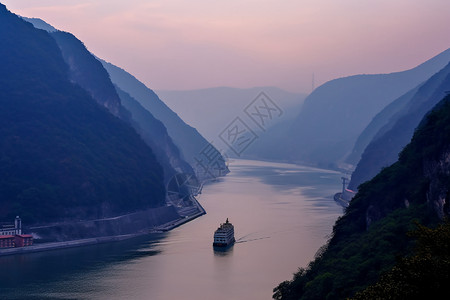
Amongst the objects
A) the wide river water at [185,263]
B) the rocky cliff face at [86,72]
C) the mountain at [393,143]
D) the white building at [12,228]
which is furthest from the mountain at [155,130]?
the white building at [12,228]

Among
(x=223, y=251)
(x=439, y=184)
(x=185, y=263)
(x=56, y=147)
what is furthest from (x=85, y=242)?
(x=439, y=184)

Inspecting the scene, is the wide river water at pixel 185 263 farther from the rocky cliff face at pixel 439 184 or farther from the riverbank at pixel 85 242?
the rocky cliff face at pixel 439 184

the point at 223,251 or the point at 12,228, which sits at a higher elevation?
the point at 12,228

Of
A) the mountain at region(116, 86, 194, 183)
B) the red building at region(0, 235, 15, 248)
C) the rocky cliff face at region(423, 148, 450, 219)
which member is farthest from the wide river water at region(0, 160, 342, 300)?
the mountain at region(116, 86, 194, 183)

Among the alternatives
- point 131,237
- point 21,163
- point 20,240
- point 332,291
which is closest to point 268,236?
point 131,237

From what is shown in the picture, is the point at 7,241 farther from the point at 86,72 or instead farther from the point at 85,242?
the point at 86,72
